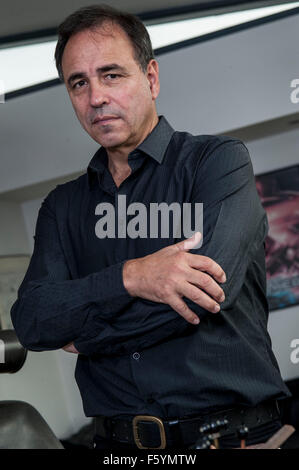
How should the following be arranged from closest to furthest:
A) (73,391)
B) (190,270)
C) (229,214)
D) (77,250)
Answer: (190,270), (229,214), (77,250), (73,391)

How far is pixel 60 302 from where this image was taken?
1.57 meters

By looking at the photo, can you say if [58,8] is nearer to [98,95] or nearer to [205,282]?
[98,95]

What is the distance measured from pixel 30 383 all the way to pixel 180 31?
9.71 feet

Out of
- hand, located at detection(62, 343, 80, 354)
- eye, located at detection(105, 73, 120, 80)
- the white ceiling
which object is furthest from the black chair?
the white ceiling

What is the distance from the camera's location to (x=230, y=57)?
190 inches

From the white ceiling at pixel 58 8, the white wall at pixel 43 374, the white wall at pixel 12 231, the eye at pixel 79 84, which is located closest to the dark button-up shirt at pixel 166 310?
the eye at pixel 79 84

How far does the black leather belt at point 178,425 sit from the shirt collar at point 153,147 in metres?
0.65

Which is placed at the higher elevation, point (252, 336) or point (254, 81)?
point (254, 81)

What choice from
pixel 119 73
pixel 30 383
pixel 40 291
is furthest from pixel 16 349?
pixel 30 383

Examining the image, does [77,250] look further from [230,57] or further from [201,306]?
[230,57]

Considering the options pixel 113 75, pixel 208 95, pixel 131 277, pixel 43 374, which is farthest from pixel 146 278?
pixel 43 374

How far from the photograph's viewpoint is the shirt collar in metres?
1.73

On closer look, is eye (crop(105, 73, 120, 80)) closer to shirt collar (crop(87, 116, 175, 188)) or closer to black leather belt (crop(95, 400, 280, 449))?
shirt collar (crop(87, 116, 175, 188))

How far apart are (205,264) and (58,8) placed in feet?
11.1
